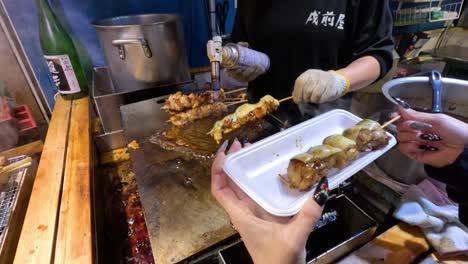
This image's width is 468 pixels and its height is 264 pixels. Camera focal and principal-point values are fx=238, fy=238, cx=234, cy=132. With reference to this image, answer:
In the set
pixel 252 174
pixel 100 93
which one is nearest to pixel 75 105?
pixel 100 93

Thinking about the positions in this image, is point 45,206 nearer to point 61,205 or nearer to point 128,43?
point 61,205

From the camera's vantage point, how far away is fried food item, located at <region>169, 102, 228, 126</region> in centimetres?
171

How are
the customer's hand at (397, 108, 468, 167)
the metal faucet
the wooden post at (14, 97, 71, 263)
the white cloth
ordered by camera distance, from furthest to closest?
1. the metal faucet
2. the customer's hand at (397, 108, 468, 167)
3. the white cloth
4. the wooden post at (14, 97, 71, 263)

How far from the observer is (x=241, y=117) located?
1.67 m

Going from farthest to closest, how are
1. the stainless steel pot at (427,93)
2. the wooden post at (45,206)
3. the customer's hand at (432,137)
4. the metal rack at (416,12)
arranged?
the metal rack at (416,12)
the stainless steel pot at (427,93)
the customer's hand at (432,137)
the wooden post at (45,206)

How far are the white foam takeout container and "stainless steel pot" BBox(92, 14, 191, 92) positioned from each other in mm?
1090

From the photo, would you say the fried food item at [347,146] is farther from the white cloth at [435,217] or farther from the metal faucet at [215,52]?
the metal faucet at [215,52]

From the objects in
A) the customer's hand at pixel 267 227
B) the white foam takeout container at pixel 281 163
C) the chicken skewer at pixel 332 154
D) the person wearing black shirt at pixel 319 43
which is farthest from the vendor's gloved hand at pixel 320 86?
the customer's hand at pixel 267 227

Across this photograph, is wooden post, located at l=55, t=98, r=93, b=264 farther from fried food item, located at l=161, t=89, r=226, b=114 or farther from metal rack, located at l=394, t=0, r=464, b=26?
metal rack, located at l=394, t=0, r=464, b=26

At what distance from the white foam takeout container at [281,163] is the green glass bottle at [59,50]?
1.50 m

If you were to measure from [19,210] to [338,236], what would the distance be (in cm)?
145

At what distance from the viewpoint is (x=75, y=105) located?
1.85 meters

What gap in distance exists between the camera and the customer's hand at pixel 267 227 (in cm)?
69

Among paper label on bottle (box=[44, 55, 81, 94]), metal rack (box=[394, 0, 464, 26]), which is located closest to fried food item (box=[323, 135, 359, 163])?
paper label on bottle (box=[44, 55, 81, 94])
